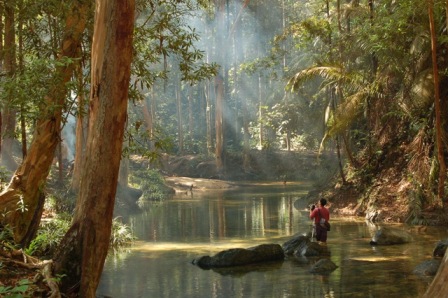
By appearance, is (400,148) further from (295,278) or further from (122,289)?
(122,289)

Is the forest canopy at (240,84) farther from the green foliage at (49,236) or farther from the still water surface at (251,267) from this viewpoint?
the still water surface at (251,267)

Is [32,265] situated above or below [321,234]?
below

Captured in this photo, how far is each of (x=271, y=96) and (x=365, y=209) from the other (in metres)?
27.2

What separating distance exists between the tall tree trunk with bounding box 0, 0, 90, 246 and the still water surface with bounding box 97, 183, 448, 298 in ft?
6.40

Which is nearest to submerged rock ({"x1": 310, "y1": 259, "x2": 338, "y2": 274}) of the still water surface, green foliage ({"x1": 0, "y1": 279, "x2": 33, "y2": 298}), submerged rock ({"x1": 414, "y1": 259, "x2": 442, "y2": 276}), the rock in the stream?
the still water surface

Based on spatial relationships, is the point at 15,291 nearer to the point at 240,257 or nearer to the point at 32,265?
the point at 32,265

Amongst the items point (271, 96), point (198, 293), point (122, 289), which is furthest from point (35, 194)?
point (271, 96)

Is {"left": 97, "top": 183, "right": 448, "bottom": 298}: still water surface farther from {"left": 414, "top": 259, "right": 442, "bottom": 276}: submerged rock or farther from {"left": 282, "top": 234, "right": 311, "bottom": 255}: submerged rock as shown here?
{"left": 282, "top": 234, "right": 311, "bottom": 255}: submerged rock

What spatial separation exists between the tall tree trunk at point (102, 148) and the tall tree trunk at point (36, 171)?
2811mm

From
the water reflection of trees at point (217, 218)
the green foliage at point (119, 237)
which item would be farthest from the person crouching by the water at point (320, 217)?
the green foliage at point (119, 237)

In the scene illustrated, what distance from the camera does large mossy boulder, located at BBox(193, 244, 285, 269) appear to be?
14.4 m

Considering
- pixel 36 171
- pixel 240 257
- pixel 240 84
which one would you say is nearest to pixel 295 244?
pixel 240 257

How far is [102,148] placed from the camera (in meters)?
8.36

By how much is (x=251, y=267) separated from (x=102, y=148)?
6.85m
